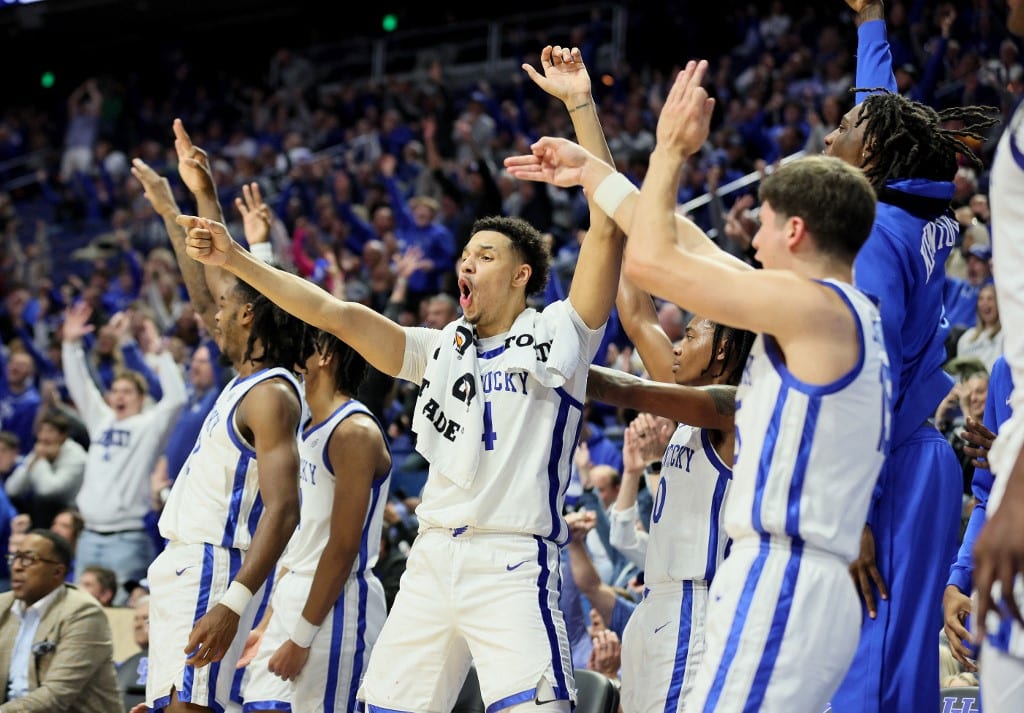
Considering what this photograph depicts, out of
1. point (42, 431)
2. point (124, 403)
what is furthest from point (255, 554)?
point (42, 431)

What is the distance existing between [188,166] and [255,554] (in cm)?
169

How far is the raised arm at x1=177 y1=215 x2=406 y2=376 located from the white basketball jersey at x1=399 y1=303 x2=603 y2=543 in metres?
0.44

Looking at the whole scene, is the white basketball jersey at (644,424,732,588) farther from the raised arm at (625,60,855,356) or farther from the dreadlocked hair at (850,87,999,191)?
the raised arm at (625,60,855,356)

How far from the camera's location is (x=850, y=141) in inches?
156

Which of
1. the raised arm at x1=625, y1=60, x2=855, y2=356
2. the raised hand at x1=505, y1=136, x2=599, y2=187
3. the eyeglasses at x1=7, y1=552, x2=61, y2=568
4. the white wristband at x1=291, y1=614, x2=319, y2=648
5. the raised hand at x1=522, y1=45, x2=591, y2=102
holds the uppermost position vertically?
the raised hand at x1=522, y1=45, x2=591, y2=102

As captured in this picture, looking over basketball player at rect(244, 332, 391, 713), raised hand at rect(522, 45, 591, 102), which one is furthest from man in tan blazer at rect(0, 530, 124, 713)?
raised hand at rect(522, 45, 591, 102)

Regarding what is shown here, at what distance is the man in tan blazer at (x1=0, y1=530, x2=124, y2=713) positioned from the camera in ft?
21.4

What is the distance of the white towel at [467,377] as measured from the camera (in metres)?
4.00

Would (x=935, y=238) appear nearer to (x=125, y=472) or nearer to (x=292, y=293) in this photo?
(x=292, y=293)

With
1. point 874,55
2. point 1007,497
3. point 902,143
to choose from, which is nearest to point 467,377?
point 902,143

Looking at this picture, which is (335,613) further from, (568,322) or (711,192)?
(711,192)

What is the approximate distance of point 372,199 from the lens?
585 inches

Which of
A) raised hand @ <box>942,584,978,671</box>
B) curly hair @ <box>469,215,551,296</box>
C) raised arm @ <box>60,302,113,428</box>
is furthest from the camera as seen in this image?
raised arm @ <box>60,302,113,428</box>

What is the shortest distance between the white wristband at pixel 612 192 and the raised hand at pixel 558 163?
0.10 m
